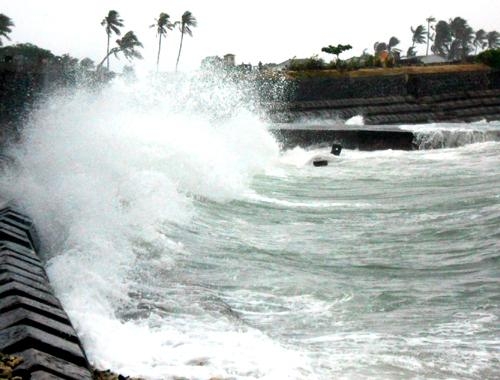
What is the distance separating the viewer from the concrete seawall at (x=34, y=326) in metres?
3.87

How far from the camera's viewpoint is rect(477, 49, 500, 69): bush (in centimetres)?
4558

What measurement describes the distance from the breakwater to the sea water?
672 inches

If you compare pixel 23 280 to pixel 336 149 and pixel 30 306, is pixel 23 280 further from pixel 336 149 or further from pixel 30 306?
pixel 336 149

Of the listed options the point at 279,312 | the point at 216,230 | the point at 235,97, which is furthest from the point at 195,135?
the point at 279,312

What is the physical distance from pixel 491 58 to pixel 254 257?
136 ft

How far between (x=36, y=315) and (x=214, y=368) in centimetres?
109

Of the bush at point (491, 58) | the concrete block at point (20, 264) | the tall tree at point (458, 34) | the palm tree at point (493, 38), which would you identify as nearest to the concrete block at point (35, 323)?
the concrete block at point (20, 264)

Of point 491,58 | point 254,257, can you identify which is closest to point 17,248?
point 254,257

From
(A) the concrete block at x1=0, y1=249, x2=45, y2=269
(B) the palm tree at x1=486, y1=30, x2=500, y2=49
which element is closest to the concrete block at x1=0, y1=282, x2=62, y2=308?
(A) the concrete block at x1=0, y1=249, x2=45, y2=269

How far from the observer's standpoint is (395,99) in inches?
1484

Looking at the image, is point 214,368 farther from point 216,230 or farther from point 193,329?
point 216,230

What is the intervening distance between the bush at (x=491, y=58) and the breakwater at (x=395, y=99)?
2.51 meters

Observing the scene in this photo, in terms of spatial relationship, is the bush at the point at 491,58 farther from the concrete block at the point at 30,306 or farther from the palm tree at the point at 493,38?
the palm tree at the point at 493,38

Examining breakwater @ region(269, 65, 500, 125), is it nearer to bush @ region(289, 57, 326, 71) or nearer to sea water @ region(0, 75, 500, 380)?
bush @ region(289, 57, 326, 71)
